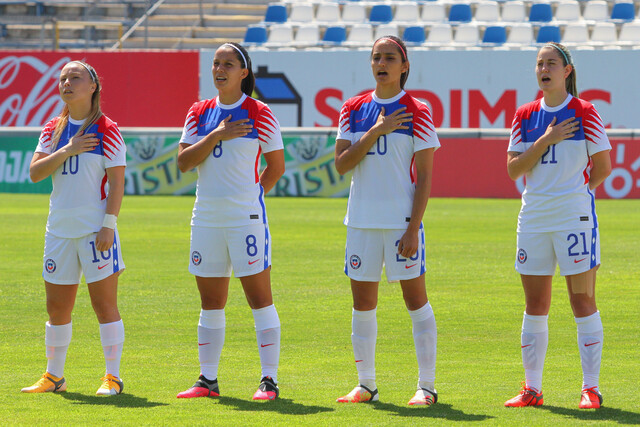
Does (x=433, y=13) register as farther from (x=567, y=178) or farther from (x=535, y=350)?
(x=535, y=350)

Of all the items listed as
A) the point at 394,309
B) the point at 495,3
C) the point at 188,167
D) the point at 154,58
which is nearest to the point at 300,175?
the point at 154,58

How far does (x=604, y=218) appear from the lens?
18.5 m

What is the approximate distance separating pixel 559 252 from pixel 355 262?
1.15m

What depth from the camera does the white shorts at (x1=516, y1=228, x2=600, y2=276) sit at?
229 inches

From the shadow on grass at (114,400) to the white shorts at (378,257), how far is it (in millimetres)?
1361

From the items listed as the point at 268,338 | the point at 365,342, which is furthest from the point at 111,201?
the point at 365,342

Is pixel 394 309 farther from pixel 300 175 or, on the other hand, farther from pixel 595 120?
pixel 300 175

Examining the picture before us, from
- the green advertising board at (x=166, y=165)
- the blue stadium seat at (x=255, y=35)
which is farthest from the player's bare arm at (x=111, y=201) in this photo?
the blue stadium seat at (x=255, y=35)

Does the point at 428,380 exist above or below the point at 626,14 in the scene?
below

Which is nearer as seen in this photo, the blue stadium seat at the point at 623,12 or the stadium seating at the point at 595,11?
the blue stadium seat at the point at 623,12

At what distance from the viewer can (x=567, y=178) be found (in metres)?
5.84

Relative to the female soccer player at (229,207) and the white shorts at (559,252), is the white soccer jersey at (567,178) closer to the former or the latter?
the white shorts at (559,252)

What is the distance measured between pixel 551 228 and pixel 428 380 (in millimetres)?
1113

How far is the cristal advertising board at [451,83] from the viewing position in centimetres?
2639
